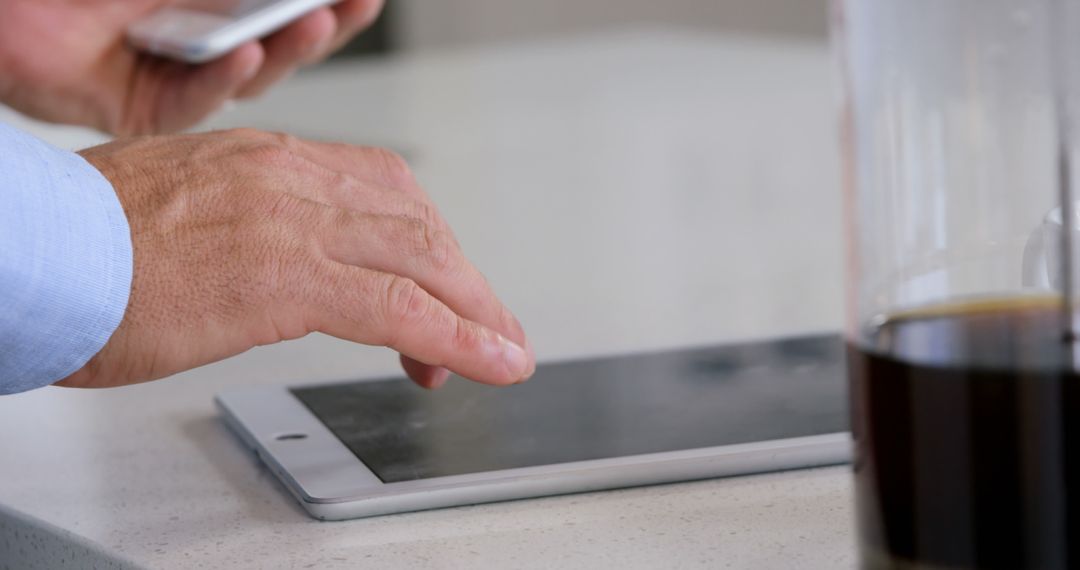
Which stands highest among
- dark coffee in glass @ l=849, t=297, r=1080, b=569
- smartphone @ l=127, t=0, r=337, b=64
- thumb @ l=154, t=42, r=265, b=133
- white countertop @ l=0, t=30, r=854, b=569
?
smartphone @ l=127, t=0, r=337, b=64

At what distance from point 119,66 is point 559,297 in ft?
1.71

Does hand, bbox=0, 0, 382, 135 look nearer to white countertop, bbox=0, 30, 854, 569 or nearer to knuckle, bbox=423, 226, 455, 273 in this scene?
white countertop, bbox=0, 30, 854, 569

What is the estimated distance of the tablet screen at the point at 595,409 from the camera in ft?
2.15

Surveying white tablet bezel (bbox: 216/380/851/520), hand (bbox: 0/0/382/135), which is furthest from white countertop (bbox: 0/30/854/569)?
hand (bbox: 0/0/382/135)

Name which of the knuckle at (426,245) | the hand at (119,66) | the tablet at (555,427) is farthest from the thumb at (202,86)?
the knuckle at (426,245)

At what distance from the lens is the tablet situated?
2.02 feet

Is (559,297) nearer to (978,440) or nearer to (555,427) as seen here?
(555,427)

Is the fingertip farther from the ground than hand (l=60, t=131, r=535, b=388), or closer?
closer

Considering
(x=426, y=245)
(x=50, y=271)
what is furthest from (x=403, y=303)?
(x=50, y=271)

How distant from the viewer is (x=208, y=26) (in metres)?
1.28

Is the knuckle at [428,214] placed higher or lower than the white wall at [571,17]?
higher

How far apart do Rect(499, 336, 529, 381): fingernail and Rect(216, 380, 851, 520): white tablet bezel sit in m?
0.05

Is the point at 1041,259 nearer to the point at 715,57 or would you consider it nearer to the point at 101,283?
the point at 101,283

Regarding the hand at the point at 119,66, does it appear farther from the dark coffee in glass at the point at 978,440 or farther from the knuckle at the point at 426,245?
the dark coffee in glass at the point at 978,440
